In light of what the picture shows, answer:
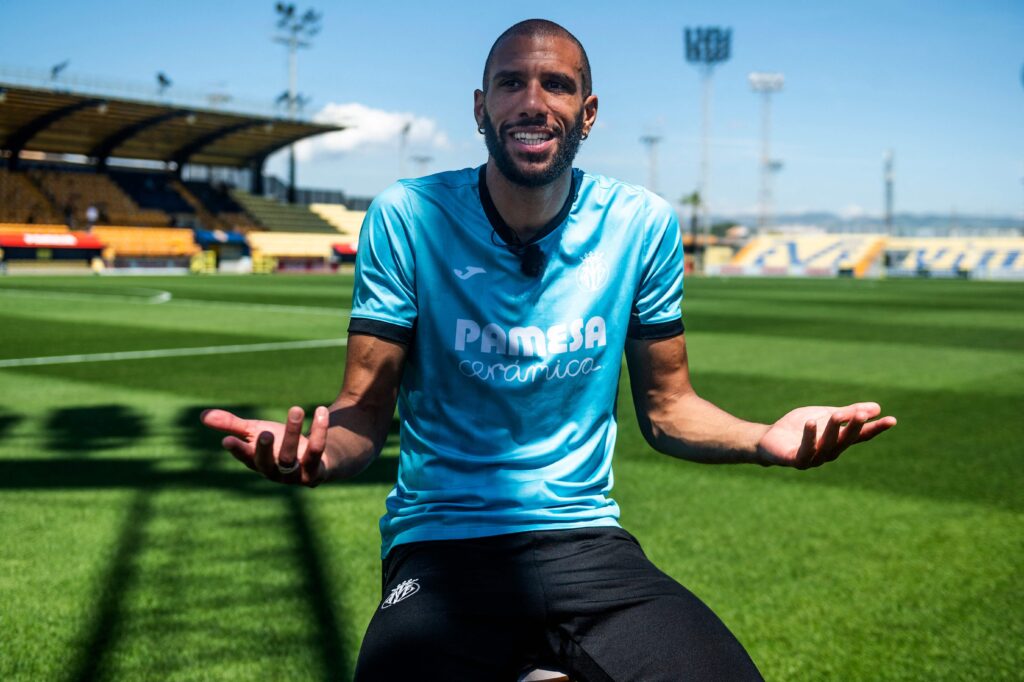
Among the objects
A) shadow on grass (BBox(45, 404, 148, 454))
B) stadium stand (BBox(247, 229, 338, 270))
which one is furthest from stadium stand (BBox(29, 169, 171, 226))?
shadow on grass (BBox(45, 404, 148, 454))

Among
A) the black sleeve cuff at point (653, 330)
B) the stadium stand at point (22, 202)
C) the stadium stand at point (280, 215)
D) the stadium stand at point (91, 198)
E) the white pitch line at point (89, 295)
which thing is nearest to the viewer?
the black sleeve cuff at point (653, 330)

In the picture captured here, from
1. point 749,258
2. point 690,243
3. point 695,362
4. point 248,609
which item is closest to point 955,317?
point 695,362

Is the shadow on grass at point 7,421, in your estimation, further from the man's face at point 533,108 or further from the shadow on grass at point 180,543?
the man's face at point 533,108

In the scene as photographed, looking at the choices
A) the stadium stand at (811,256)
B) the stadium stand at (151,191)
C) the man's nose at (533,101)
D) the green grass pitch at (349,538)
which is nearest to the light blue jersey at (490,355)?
the man's nose at (533,101)

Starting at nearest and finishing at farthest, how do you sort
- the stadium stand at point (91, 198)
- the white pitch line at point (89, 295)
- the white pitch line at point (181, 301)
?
1. the white pitch line at point (181, 301)
2. the white pitch line at point (89, 295)
3. the stadium stand at point (91, 198)

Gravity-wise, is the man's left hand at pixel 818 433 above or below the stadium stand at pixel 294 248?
above

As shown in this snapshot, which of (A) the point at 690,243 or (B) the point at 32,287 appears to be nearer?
(B) the point at 32,287

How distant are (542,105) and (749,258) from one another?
71128 mm

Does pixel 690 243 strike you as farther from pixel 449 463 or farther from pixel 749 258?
pixel 449 463

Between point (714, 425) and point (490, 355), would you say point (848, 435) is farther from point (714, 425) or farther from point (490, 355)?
point (490, 355)

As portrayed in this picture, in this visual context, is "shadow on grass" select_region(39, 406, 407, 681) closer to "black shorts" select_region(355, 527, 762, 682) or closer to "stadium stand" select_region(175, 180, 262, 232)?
Answer: "black shorts" select_region(355, 527, 762, 682)

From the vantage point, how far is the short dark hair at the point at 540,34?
260 centimetres

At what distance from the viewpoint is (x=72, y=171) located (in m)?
56.3

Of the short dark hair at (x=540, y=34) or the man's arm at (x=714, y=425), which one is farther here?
Result: the short dark hair at (x=540, y=34)
